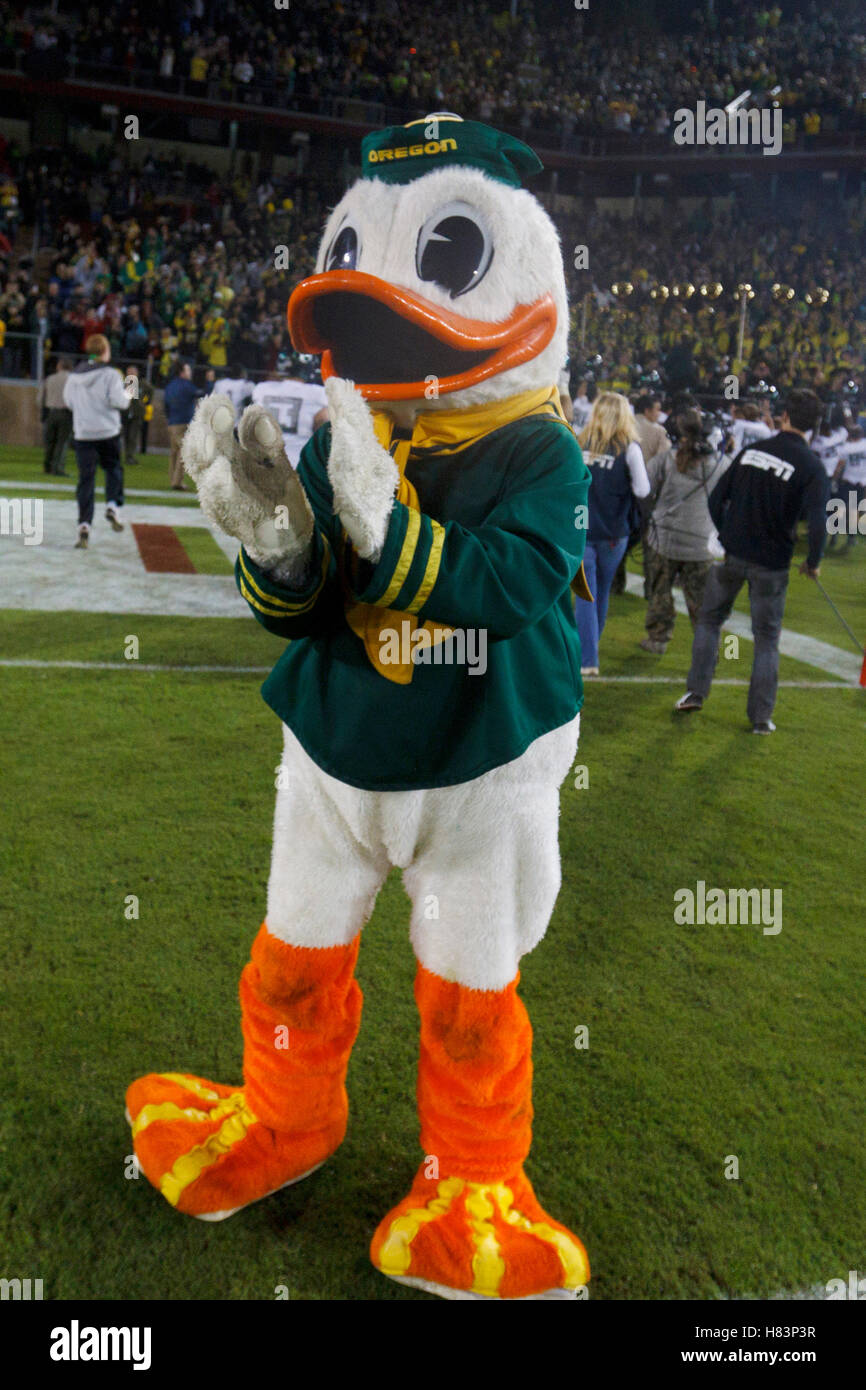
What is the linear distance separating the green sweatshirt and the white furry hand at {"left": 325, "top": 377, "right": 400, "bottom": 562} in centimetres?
16

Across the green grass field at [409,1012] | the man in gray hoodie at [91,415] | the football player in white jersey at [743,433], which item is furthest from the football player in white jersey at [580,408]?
the green grass field at [409,1012]

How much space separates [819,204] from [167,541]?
2600cm

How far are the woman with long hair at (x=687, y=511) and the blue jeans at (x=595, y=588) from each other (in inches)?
15.1

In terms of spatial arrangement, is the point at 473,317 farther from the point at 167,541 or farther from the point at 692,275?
the point at 692,275

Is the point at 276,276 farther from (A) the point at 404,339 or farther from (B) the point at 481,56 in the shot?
(A) the point at 404,339

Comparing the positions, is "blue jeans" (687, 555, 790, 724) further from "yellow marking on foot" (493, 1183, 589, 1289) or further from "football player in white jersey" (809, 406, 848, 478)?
"football player in white jersey" (809, 406, 848, 478)

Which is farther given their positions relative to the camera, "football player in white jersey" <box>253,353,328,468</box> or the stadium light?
the stadium light

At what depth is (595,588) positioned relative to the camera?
21.6ft

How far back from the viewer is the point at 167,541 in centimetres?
974

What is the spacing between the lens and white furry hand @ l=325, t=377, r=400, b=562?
1.57 m

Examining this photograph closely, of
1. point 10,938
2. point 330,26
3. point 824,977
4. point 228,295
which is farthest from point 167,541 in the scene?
point 330,26

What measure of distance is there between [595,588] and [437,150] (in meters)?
4.70

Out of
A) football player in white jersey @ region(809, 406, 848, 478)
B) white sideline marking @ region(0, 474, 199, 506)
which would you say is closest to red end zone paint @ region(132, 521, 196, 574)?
white sideline marking @ region(0, 474, 199, 506)

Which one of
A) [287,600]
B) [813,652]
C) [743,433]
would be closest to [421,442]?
[287,600]
